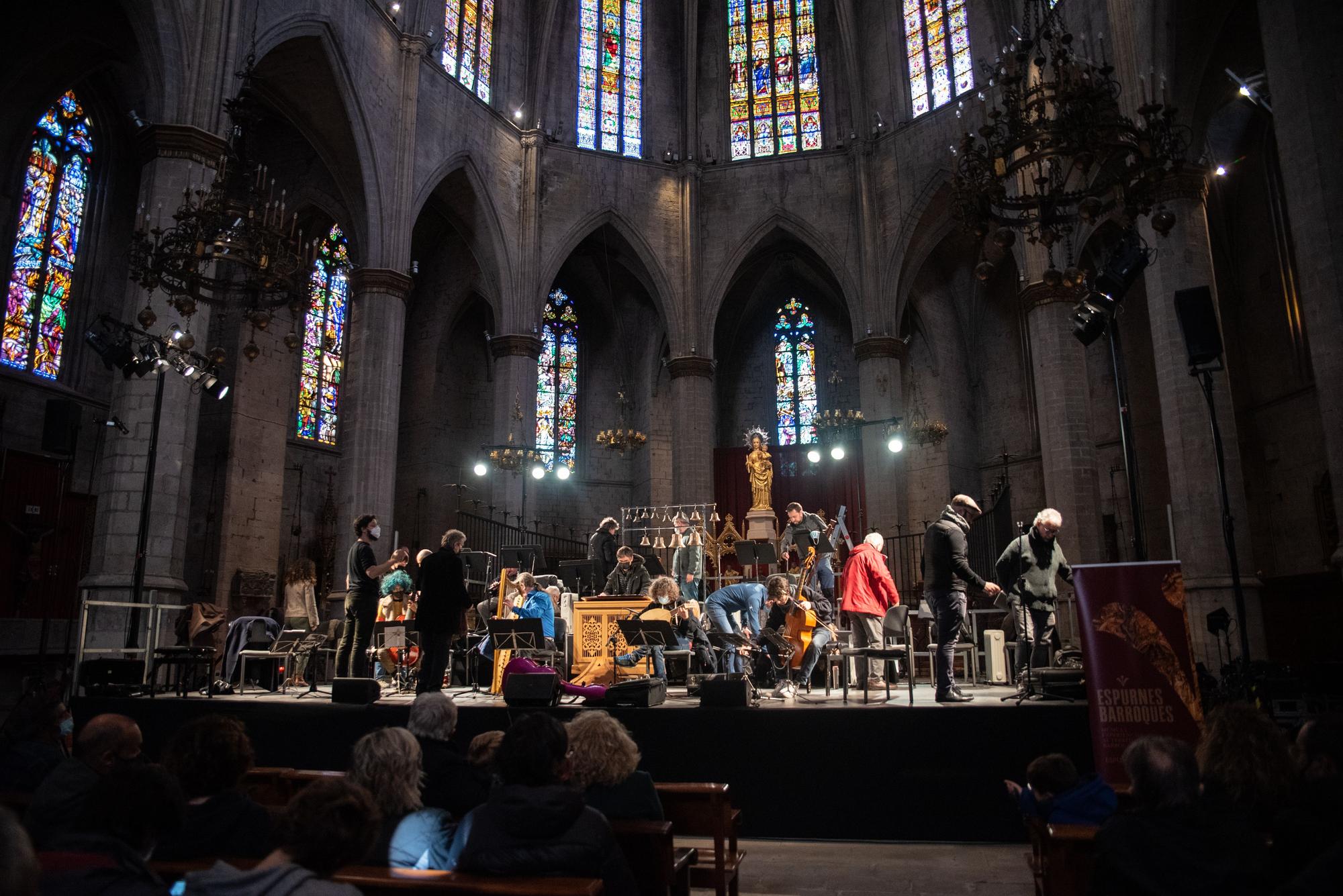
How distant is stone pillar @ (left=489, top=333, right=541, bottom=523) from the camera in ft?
65.3

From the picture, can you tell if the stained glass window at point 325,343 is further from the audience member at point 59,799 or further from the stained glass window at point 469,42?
the audience member at point 59,799

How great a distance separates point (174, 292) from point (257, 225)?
1.31 m

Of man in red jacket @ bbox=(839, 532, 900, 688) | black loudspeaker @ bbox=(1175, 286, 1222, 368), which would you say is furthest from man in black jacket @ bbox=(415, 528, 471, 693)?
black loudspeaker @ bbox=(1175, 286, 1222, 368)

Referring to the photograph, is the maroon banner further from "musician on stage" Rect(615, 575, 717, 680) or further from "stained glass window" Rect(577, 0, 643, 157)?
"stained glass window" Rect(577, 0, 643, 157)

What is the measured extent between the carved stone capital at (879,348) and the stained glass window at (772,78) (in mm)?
5546

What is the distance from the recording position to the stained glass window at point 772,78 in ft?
76.0

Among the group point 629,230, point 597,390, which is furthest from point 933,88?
point 597,390

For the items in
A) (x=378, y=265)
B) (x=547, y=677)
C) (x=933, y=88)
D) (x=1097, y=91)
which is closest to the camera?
(x=547, y=677)

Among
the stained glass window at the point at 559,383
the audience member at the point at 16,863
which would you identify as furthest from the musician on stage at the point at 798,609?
the stained glass window at the point at 559,383

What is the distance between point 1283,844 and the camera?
269cm

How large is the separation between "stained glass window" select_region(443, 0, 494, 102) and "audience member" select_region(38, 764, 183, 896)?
1899 centimetres

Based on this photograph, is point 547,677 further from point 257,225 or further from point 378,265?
point 378,265

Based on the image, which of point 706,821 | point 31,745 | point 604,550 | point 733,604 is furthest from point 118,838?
point 604,550

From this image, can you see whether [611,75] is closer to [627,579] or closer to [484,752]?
[627,579]
